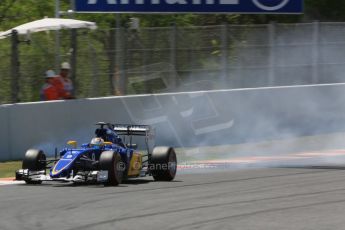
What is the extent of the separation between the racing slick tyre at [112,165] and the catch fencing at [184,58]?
5.07 meters

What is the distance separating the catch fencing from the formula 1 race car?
434 centimetres

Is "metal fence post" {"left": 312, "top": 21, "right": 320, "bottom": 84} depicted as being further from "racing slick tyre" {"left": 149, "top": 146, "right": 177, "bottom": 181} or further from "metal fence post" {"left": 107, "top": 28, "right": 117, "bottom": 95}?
"racing slick tyre" {"left": 149, "top": 146, "right": 177, "bottom": 181}

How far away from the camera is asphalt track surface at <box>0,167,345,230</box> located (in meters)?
8.16

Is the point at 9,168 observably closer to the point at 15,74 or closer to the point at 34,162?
the point at 15,74

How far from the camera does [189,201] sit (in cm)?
978

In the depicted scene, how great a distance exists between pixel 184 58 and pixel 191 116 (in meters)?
1.66

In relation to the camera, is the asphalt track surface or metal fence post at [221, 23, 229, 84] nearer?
the asphalt track surface

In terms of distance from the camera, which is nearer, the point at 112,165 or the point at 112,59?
the point at 112,165

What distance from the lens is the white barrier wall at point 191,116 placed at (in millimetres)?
15398

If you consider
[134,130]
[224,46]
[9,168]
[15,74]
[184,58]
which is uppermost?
[224,46]

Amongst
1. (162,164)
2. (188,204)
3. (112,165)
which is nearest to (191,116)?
(162,164)

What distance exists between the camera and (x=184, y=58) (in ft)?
59.9

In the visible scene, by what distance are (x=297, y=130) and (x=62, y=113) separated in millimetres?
5251

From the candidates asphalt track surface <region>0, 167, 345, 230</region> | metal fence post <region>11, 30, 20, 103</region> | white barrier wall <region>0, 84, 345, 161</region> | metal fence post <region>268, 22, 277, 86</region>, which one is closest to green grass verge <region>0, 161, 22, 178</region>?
white barrier wall <region>0, 84, 345, 161</region>
